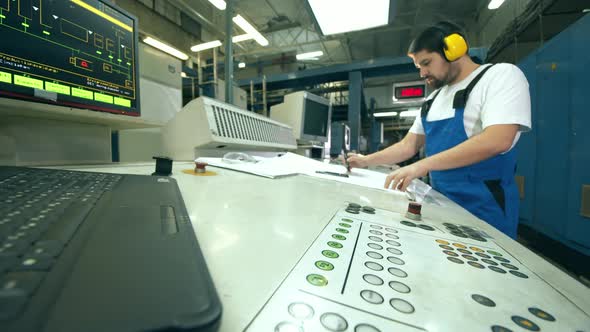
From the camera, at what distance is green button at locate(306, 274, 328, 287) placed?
209 mm

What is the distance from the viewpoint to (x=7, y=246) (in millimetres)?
169

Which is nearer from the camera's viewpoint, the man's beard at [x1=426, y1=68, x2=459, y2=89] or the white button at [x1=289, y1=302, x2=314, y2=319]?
the white button at [x1=289, y1=302, x2=314, y2=319]

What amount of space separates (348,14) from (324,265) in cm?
162

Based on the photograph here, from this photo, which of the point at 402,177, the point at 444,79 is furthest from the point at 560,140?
the point at 402,177

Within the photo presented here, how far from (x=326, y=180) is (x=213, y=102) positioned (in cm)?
68

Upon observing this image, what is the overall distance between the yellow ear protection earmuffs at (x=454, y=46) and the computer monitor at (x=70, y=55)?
4.18 ft

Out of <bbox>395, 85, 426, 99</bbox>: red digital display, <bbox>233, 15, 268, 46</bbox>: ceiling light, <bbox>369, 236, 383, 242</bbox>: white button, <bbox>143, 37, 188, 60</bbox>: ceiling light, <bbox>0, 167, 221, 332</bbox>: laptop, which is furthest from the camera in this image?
<bbox>143, 37, 188, 60</bbox>: ceiling light

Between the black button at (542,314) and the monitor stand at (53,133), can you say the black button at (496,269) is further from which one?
the monitor stand at (53,133)

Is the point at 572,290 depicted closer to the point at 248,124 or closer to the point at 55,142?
the point at 55,142

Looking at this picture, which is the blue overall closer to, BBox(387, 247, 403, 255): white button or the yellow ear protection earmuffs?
the yellow ear protection earmuffs

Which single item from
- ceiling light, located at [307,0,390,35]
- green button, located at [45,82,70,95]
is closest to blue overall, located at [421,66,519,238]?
ceiling light, located at [307,0,390,35]

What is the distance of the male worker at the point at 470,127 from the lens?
0.85 meters

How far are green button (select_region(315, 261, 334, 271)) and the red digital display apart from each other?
3.60 metres

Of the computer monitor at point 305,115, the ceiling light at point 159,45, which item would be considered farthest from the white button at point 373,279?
the ceiling light at point 159,45
